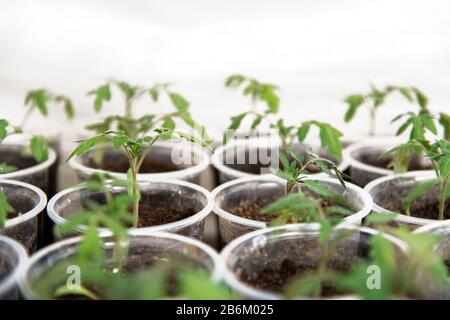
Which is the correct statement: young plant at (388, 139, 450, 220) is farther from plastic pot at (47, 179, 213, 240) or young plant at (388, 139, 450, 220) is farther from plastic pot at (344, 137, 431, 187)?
plastic pot at (47, 179, 213, 240)

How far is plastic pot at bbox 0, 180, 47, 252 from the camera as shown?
3.60ft

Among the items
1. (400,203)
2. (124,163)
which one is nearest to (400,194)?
(400,203)

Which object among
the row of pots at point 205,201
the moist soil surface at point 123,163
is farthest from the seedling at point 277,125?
the moist soil surface at point 123,163

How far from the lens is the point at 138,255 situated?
1.00m

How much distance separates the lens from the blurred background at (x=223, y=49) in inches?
75.3

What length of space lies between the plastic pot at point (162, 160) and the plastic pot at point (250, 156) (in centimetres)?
6

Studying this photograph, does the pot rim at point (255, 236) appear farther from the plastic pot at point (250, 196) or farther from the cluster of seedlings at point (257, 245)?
the plastic pot at point (250, 196)

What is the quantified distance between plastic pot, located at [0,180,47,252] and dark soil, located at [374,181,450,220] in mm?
745
